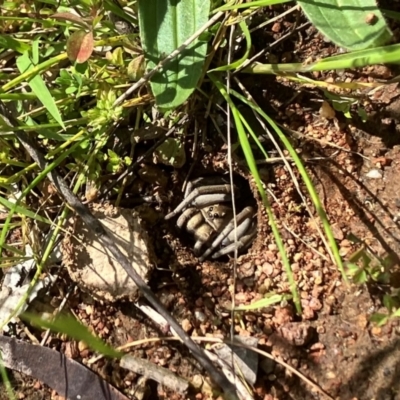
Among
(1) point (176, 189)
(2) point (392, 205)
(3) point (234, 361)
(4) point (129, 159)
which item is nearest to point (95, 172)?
(4) point (129, 159)

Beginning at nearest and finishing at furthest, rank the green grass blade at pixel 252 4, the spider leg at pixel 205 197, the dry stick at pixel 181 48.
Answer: the green grass blade at pixel 252 4, the dry stick at pixel 181 48, the spider leg at pixel 205 197

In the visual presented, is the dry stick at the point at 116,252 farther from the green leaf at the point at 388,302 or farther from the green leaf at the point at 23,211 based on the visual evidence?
the green leaf at the point at 388,302

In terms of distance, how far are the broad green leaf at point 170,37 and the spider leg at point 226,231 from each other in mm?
396

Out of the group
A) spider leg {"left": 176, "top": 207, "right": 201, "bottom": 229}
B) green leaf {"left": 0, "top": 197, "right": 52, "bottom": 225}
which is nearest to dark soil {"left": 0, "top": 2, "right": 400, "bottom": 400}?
spider leg {"left": 176, "top": 207, "right": 201, "bottom": 229}

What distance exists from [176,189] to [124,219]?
162mm

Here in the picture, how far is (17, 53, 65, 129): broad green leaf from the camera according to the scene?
1232 mm

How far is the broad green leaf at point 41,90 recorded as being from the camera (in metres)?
1.23

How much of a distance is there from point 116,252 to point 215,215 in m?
0.36

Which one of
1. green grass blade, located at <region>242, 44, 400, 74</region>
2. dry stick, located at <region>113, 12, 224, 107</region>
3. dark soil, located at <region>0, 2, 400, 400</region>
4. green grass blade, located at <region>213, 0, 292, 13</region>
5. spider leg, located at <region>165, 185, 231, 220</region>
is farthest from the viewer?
spider leg, located at <region>165, 185, 231, 220</region>

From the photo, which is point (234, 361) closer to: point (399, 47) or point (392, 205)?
point (392, 205)

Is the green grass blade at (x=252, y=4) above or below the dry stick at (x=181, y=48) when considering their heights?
above

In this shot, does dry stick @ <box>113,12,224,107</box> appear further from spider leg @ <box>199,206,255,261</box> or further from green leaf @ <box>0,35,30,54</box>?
spider leg @ <box>199,206,255,261</box>

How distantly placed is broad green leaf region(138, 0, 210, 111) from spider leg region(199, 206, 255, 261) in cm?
40

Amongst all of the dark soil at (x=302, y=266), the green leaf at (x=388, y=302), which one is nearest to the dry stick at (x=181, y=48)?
the dark soil at (x=302, y=266)
